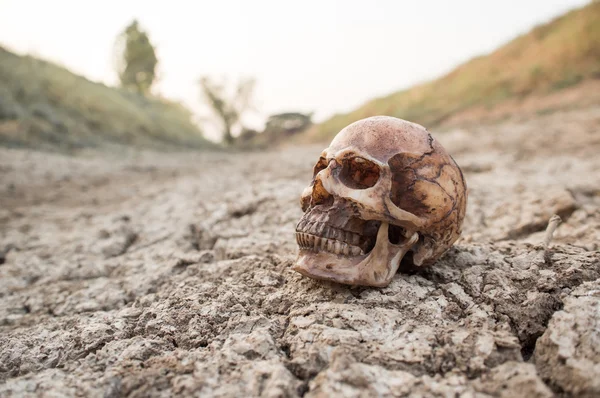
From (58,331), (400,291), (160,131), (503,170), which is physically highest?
(160,131)

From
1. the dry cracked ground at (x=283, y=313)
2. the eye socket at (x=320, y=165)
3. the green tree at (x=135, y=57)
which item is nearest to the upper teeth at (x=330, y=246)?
the dry cracked ground at (x=283, y=313)

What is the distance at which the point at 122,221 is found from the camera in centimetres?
450

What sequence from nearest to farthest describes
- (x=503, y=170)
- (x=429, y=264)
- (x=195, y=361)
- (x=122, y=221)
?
(x=195, y=361) < (x=429, y=264) < (x=122, y=221) < (x=503, y=170)

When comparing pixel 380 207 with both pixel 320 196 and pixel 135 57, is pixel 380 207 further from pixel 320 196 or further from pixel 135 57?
pixel 135 57

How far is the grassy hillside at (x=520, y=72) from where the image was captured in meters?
11.9

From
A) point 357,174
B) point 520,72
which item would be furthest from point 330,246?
point 520,72

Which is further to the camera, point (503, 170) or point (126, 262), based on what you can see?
point (503, 170)

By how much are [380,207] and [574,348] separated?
95 centimetres

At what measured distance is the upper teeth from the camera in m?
2.13

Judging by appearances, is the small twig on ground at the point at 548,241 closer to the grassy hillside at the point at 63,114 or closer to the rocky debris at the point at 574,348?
the rocky debris at the point at 574,348

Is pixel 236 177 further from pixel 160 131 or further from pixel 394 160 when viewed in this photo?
pixel 160 131

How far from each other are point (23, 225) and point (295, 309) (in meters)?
3.91

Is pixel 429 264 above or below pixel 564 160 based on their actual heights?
below

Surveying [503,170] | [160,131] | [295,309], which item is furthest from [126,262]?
[160,131]
